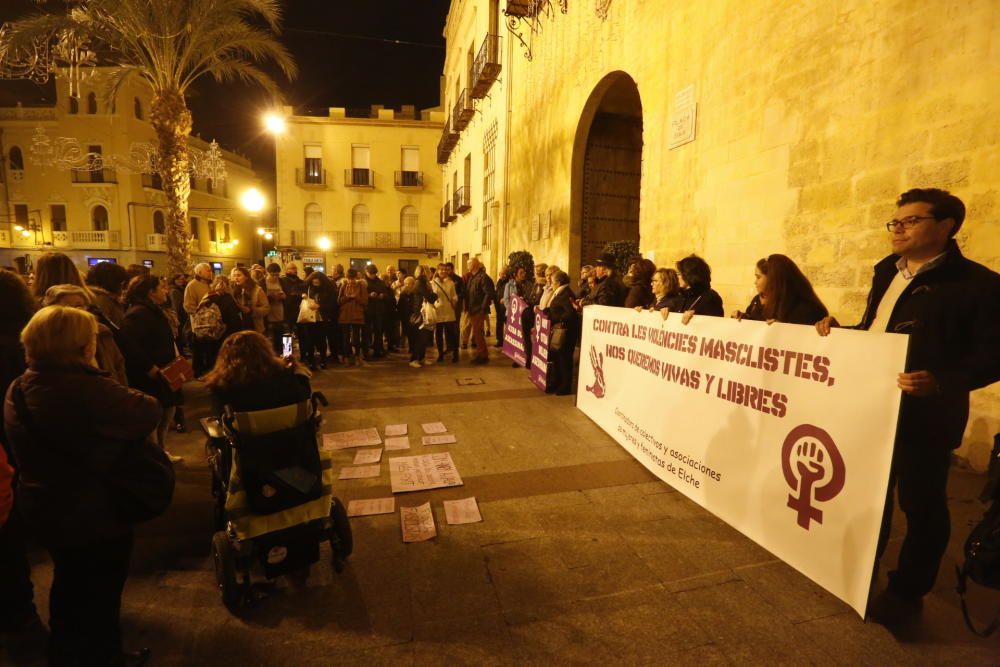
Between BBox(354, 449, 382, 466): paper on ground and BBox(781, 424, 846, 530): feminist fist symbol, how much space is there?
321cm

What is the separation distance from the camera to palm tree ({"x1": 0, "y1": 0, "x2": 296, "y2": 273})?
31.6ft

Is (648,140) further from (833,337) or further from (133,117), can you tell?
(133,117)

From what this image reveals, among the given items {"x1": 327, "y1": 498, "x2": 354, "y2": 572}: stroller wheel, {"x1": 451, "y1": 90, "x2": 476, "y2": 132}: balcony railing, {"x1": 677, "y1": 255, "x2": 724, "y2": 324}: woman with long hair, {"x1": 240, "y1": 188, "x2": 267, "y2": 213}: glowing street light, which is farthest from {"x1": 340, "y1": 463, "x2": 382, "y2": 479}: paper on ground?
{"x1": 451, "y1": 90, "x2": 476, "y2": 132}: balcony railing

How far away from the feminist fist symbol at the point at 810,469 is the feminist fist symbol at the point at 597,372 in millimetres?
2516

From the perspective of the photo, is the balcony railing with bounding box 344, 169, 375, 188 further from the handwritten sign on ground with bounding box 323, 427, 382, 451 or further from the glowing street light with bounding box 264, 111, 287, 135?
the handwritten sign on ground with bounding box 323, 427, 382, 451

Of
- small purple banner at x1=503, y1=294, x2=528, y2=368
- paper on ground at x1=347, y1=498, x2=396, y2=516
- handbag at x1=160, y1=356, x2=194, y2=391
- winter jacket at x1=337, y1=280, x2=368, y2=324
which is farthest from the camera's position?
winter jacket at x1=337, y1=280, x2=368, y2=324

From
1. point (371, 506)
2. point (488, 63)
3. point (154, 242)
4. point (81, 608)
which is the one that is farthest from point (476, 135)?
point (154, 242)

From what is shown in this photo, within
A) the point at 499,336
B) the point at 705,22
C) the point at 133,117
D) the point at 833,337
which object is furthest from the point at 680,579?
the point at 133,117

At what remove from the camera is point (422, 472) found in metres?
4.15

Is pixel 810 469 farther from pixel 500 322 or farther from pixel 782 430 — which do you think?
pixel 500 322

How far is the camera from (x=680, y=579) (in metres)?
2.69

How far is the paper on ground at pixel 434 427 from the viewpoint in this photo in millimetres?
5184

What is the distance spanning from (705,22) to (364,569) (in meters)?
7.21

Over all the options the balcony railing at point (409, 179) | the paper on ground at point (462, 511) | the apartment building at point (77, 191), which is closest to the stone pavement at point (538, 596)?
the paper on ground at point (462, 511)
